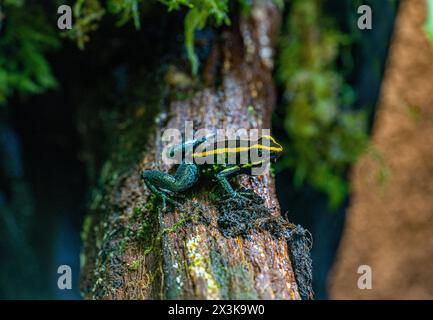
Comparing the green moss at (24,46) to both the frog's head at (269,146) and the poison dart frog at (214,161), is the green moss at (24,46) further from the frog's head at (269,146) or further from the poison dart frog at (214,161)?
the frog's head at (269,146)

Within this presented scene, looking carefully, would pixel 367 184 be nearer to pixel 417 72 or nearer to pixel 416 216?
pixel 416 216

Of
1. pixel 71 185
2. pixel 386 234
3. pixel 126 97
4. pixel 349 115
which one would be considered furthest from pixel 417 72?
pixel 71 185

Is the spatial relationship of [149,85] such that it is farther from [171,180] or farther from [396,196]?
[396,196]

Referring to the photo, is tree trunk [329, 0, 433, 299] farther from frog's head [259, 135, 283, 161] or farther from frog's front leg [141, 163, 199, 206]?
frog's front leg [141, 163, 199, 206]

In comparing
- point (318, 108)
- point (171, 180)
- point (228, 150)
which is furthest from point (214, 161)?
point (318, 108)

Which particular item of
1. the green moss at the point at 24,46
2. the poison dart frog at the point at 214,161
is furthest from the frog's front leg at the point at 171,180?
the green moss at the point at 24,46
